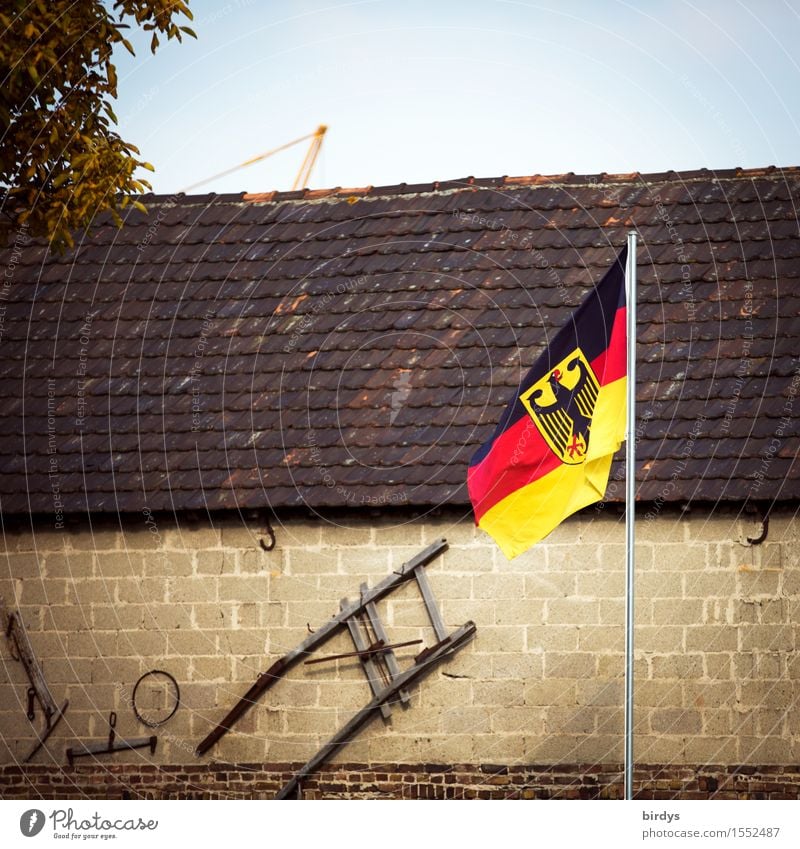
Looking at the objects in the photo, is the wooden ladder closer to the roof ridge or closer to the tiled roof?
the tiled roof

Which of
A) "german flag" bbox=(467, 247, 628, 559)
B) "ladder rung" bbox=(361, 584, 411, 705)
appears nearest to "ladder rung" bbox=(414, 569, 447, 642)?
"ladder rung" bbox=(361, 584, 411, 705)

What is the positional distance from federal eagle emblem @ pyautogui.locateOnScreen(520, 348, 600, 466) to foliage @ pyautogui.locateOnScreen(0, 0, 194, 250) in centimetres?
327

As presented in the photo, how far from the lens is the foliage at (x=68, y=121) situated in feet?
33.9

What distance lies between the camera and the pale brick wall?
12.2 m

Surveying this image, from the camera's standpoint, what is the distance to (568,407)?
9.41 m

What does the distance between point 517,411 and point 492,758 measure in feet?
12.9

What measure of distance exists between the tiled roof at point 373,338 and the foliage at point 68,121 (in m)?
3.08

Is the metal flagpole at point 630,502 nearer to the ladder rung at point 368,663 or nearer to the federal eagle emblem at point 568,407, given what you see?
the federal eagle emblem at point 568,407

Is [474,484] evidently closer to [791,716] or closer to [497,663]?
[497,663]

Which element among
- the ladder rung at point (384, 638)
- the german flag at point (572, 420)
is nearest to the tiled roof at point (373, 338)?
the ladder rung at point (384, 638)

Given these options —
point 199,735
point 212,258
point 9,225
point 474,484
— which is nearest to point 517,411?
point 474,484

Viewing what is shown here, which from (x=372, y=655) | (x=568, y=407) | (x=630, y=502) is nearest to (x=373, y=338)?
(x=372, y=655)

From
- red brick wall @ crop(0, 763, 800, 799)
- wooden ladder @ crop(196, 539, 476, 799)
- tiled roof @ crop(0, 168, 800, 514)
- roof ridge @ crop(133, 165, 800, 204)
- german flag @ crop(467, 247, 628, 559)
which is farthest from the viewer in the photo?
roof ridge @ crop(133, 165, 800, 204)

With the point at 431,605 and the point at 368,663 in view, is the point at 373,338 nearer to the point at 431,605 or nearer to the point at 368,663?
the point at 431,605
